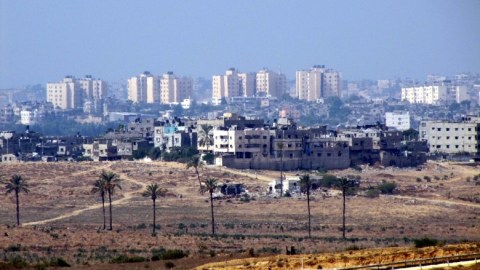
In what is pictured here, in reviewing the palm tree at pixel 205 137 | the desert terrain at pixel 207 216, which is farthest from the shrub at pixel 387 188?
the palm tree at pixel 205 137

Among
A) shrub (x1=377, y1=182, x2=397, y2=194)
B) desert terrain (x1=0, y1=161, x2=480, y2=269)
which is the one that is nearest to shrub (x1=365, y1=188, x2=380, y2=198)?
desert terrain (x1=0, y1=161, x2=480, y2=269)

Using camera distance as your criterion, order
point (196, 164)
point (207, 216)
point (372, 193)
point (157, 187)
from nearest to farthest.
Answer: point (207, 216) → point (157, 187) → point (372, 193) → point (196, 164)

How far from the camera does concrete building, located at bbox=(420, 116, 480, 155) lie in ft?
389

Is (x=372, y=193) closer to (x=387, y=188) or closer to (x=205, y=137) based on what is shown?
(x=387, y=188)

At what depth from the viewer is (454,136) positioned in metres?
121

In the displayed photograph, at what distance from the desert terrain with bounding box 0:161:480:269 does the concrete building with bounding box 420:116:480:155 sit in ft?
45.8

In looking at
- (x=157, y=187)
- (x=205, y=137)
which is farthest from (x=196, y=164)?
(x=205, y=137)

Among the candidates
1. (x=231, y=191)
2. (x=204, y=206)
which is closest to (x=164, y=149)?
(x=231, y=191)

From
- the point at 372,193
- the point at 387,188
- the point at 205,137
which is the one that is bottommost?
the point at 372,193

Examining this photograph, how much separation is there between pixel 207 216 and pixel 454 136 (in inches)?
2148

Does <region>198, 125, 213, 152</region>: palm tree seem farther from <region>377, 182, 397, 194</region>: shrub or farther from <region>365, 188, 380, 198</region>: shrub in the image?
<region>365, 188, 380, 198</region>: shrub

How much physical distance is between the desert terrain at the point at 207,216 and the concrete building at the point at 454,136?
13953 mm

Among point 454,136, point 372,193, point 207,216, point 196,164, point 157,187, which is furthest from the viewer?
point 454,136

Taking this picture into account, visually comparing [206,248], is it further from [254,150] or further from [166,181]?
[254,150]
